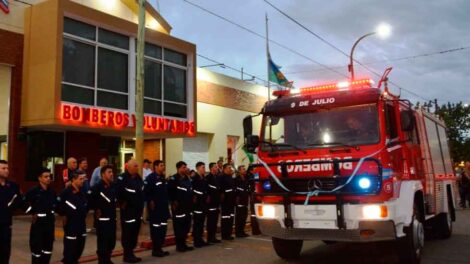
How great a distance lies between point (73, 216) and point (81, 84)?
Answer: 915cm

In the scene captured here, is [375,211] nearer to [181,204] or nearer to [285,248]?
[285,248]

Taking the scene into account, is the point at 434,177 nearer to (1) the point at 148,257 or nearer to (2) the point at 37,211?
(1) the point at 148,257

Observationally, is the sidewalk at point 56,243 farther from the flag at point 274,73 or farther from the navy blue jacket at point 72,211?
the flag at point 274,73

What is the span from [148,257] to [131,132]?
9.33 meters

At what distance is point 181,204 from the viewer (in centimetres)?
1037

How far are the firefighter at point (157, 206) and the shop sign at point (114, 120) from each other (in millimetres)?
6412

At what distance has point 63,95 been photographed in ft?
51.0

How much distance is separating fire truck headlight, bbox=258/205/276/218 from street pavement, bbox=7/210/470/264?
1.42 m

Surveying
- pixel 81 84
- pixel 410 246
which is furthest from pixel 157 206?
pixel 81 84

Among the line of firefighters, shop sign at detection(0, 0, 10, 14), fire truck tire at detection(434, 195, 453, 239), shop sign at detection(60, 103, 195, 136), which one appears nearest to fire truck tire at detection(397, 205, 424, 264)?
the line of firefighters

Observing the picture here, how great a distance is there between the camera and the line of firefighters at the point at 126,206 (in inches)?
298

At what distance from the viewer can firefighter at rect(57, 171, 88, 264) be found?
7.83 m

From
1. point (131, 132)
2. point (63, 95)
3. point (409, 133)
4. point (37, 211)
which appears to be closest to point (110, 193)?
point (37, 211)

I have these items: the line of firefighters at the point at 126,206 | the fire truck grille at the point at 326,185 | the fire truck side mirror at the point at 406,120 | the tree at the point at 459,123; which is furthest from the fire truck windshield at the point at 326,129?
the tree at the point at 459,123
